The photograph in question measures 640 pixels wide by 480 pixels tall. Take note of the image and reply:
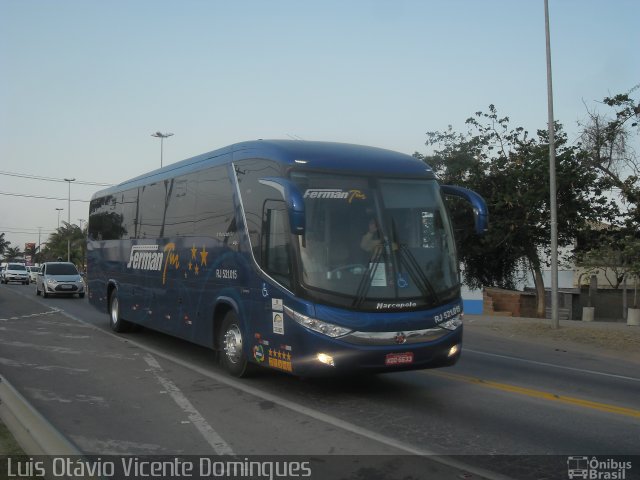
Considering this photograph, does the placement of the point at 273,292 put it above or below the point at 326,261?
below

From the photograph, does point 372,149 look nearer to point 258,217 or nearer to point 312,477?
point 258,217

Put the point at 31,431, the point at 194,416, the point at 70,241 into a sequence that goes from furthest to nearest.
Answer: the point at 70,241
the point at 194,416
the point at 31,431

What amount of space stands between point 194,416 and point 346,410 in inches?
68.7

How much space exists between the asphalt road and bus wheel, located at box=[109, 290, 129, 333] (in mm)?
2344

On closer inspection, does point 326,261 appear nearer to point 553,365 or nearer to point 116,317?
point 553,365

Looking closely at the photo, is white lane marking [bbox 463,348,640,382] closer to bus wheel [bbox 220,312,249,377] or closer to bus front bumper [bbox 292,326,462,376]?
bus front bumper [bbox 292,326,462,376]

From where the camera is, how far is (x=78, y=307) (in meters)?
23.4

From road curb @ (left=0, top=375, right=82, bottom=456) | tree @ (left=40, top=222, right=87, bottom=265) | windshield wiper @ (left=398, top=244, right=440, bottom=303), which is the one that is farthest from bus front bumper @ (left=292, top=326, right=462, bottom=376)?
tree @ (left=40, top=222, right=87, bottom=265)

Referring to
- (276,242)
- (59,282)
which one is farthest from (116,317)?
(59,282)

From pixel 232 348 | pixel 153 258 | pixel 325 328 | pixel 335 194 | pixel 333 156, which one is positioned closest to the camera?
pixel 325 328

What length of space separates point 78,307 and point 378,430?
18896 mm

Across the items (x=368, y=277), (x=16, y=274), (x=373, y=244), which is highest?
(x=373, y=244)

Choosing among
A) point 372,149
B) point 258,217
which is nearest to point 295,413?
point 258,217

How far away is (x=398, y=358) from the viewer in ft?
26.0
